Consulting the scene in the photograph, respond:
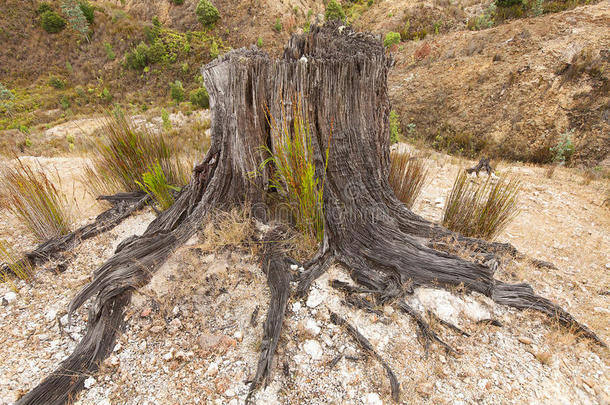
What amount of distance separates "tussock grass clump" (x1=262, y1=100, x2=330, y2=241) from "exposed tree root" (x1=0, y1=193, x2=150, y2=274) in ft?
5.24

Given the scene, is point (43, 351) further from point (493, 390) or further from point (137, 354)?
point (493, 390)

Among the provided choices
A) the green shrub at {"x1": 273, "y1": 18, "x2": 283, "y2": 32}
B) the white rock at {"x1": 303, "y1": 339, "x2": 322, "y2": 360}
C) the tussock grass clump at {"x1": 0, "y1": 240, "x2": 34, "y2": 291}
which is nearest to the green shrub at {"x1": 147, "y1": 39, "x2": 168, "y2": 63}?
the green shrub at {"x1": 273, "y1": 18, "x2": 283, "y2": 32}

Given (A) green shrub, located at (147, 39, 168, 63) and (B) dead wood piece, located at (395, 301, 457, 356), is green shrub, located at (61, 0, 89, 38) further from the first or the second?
(B) dead wood piece, located at (395, 301, 457, 356)

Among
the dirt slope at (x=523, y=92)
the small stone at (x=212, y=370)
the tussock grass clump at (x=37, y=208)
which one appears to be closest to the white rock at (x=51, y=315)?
the tussock grass clump at (x=37, y=208)

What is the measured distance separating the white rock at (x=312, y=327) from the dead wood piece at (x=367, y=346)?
11 centimetres

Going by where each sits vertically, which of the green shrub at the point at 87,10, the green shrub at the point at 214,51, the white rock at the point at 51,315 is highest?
the green shrub at the point at 87,10

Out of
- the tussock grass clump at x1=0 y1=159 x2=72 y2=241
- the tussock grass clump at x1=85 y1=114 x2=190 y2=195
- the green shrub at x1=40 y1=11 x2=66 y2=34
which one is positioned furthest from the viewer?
the green shrub at x1=40 y1=11 x2=66 y2=34

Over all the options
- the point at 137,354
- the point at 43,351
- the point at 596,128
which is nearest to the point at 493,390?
the point at 137,354

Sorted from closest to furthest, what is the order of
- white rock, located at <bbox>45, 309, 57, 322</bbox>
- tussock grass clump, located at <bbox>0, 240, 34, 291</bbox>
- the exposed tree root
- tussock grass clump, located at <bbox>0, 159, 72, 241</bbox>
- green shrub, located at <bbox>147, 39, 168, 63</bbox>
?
1. white rock, located at <bbox>45, 309, 57, 322</bbox>
2. tussock grass clump, located at <bbox>0, 240, 34, 291</bbox>
3. the exposed tree root
4. tussock grass clump, located at <bbox>0, 159, 72, 241</bbox>
5. green shrub, located at <bbox>147, 39, 168, 63</bbox>

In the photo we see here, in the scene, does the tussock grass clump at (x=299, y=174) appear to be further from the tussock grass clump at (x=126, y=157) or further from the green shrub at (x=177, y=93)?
the green shrub at (x=177, y=93)

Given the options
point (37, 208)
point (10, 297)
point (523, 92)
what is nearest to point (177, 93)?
point (37, 208)

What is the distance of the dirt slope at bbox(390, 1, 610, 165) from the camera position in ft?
21.3

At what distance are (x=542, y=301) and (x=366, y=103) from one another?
186cm

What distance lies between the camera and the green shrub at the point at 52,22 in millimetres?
20938
